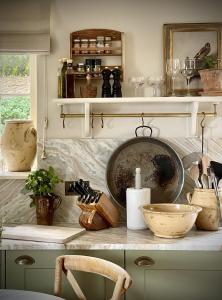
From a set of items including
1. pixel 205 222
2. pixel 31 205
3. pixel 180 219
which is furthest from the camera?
pixel 31 205

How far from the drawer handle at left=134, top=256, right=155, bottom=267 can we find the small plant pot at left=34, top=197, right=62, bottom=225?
0.64m

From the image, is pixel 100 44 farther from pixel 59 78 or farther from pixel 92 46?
pixel 59 78

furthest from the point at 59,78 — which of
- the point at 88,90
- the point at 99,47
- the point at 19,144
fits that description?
the point at 19,144

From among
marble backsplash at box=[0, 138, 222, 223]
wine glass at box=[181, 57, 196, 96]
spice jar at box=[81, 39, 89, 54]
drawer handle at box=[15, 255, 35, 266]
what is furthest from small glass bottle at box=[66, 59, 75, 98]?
drawer handle at box=[15, 255, 35, 266]

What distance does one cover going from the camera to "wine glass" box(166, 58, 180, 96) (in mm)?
2842

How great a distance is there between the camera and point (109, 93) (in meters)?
2.85

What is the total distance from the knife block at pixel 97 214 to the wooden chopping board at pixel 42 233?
2.2 inches

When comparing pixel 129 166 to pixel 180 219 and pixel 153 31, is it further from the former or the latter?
pixel 153 31

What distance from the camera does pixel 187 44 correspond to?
2.91 metres

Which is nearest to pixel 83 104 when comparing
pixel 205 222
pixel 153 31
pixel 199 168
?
pixel 153 31

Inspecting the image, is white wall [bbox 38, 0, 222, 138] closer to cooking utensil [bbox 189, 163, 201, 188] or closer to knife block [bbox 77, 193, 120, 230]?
cooking utensil [bbox 189, 163, 201, 188]

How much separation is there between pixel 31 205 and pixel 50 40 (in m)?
0.99

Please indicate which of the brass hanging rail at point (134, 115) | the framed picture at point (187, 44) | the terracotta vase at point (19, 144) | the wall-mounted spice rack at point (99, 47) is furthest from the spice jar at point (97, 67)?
the terracotta vase at point (19, 144)

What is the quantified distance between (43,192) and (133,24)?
114 cm
